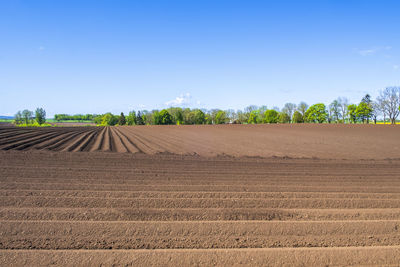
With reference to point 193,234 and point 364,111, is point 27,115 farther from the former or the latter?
point 193,234

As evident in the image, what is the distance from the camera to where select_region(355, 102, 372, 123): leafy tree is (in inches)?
2712

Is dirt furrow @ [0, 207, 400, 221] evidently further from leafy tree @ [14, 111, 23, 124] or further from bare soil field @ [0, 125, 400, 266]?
leafy tree @ [14, 111, 23, 124]

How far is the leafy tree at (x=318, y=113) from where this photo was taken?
270 feet

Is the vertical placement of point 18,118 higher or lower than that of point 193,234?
higher

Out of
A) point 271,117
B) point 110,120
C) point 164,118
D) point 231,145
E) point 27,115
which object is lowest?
point 231,145

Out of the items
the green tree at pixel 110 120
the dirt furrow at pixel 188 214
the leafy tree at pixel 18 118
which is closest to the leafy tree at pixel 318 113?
the dirt furrow at pixel 188 214

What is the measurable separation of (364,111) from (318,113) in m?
14.7

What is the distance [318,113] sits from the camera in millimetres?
82812

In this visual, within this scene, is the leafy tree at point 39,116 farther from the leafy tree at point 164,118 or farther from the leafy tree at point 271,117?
the leafy tree at point 271,117

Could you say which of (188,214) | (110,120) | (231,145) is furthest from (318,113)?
(110,120)

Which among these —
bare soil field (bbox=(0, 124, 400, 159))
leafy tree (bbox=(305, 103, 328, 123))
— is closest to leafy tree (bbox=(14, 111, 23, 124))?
bare soil field (bbox=(0, 124, 400, 159))

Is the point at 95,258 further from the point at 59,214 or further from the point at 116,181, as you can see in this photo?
Answer: the point at 116,181

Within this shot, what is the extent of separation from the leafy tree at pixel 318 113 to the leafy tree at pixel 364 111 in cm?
1153

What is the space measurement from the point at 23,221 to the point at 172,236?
2.84 metres
